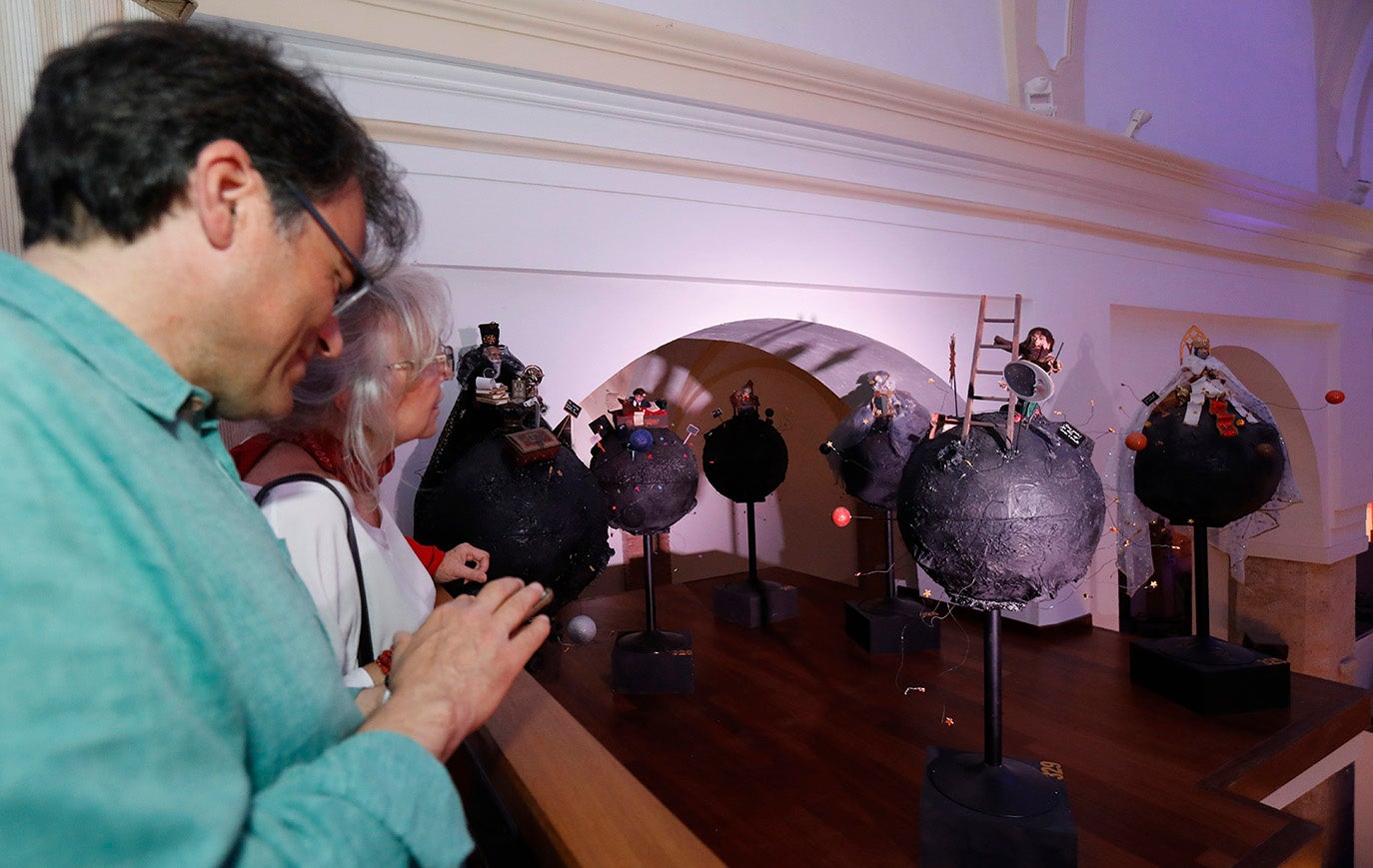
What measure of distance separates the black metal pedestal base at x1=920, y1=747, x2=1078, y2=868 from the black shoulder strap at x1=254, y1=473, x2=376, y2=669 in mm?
1629

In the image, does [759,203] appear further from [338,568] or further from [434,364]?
[338,568]

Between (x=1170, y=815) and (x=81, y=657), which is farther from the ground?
(x=81, y=657)

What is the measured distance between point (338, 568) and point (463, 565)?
78 centimetres

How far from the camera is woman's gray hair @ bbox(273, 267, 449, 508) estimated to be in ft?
4.87

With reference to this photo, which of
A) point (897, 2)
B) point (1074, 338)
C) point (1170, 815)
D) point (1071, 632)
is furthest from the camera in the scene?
point (1074, 338)

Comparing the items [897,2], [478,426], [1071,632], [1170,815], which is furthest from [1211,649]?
[897,2]

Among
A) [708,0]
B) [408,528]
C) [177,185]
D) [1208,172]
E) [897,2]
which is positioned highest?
[897,2]

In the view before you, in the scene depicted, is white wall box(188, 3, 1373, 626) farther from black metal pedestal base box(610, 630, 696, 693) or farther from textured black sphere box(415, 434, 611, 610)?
black metal pedestal base box(610, 630, 696, 693)

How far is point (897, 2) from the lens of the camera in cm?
369

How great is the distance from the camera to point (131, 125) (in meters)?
0.70

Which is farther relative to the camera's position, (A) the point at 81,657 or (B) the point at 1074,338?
(B) the point at 1074,338

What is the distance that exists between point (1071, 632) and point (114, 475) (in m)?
4.41

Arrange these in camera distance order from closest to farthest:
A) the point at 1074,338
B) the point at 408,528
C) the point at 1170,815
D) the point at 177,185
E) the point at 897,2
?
1. the point at 177,185
2. the point at 1170,815
3. the point at 408,528
4. the point at 897,2
5. the point at 1074,338

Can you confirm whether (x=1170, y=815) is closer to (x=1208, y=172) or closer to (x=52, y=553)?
(x=52, y=553)
